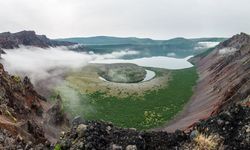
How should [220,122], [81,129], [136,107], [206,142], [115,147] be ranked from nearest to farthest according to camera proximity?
[206,142] → [115,147] → [220,122] → [81,129] → [136,107]

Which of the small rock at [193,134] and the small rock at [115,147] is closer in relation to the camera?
the small rock at [115,147]

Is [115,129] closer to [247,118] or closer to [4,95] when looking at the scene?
[247,118]

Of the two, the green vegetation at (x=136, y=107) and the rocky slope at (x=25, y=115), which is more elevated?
the rocky slope at (x=25, y=115)

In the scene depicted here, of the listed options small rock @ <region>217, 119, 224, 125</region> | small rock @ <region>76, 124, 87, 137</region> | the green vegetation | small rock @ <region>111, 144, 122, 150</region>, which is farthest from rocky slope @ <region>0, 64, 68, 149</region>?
small rock @ <region>217, 119, 224, 125</region>

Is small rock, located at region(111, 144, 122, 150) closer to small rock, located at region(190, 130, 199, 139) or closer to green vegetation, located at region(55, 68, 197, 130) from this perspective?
small rock, located at region(190, 130, 199, 139)

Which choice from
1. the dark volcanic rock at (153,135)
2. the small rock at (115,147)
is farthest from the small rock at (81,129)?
the small rock at (115,147)

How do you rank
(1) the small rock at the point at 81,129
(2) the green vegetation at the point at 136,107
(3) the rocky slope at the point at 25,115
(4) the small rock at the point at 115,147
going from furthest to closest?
(2) the green vegetation at the point at 136,107, (3) the rocky slope at the point at 25,115, (1) the small rock at the point at 81,129, (4) the small rock at the point at 115,147

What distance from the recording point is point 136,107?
479 ft

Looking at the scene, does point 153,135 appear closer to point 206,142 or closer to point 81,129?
point 206,142

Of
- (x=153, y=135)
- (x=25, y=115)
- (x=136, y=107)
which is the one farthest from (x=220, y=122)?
(x=136, y=107)

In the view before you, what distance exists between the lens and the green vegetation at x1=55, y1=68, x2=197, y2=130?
123125 millimetres

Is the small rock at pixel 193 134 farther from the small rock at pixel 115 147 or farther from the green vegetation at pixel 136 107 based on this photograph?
the green vegetation at pixel 136 107

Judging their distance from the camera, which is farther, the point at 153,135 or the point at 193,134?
A: the point at 153,135

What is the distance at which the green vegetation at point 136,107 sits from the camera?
123125mm
